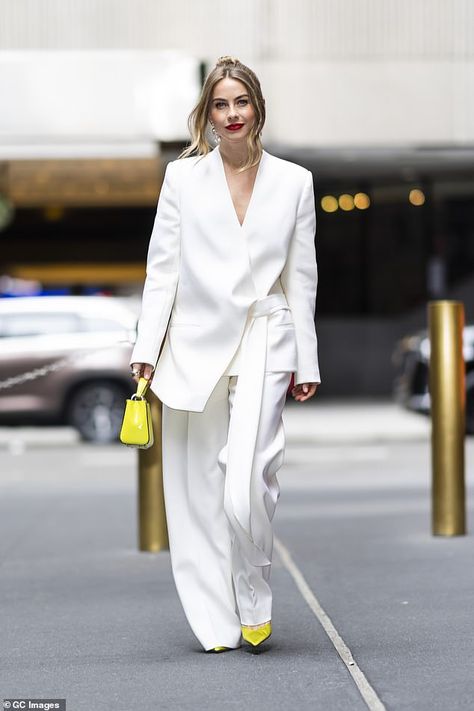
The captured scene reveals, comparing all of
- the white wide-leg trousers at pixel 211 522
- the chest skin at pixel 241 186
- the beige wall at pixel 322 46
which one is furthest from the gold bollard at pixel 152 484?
the beige wall at pixel 322 46

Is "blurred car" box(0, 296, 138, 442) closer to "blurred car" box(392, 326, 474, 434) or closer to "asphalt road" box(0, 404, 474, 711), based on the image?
"blurred car" box(392, 326, 474, 434)

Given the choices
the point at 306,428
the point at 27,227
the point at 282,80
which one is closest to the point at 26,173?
the point at 282,80

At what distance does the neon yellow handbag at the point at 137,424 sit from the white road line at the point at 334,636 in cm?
99

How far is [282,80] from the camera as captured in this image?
1905 cm

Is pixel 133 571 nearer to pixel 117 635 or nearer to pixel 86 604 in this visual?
pixel 86 604

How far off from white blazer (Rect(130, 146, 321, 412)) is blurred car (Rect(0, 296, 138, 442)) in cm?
1103

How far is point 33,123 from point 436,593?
13383 millimetres

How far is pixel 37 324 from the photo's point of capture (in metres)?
16.1

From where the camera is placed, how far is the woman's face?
489 centimetres

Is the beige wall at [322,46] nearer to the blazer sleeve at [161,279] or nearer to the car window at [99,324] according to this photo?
the car window at [99,324]

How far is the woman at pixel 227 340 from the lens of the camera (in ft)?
16.0

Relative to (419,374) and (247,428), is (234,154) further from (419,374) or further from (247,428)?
(419,374)

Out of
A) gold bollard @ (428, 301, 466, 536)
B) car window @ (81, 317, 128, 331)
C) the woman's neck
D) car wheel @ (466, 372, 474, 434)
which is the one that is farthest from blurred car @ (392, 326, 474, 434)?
the woman's neck

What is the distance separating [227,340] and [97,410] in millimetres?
11260
